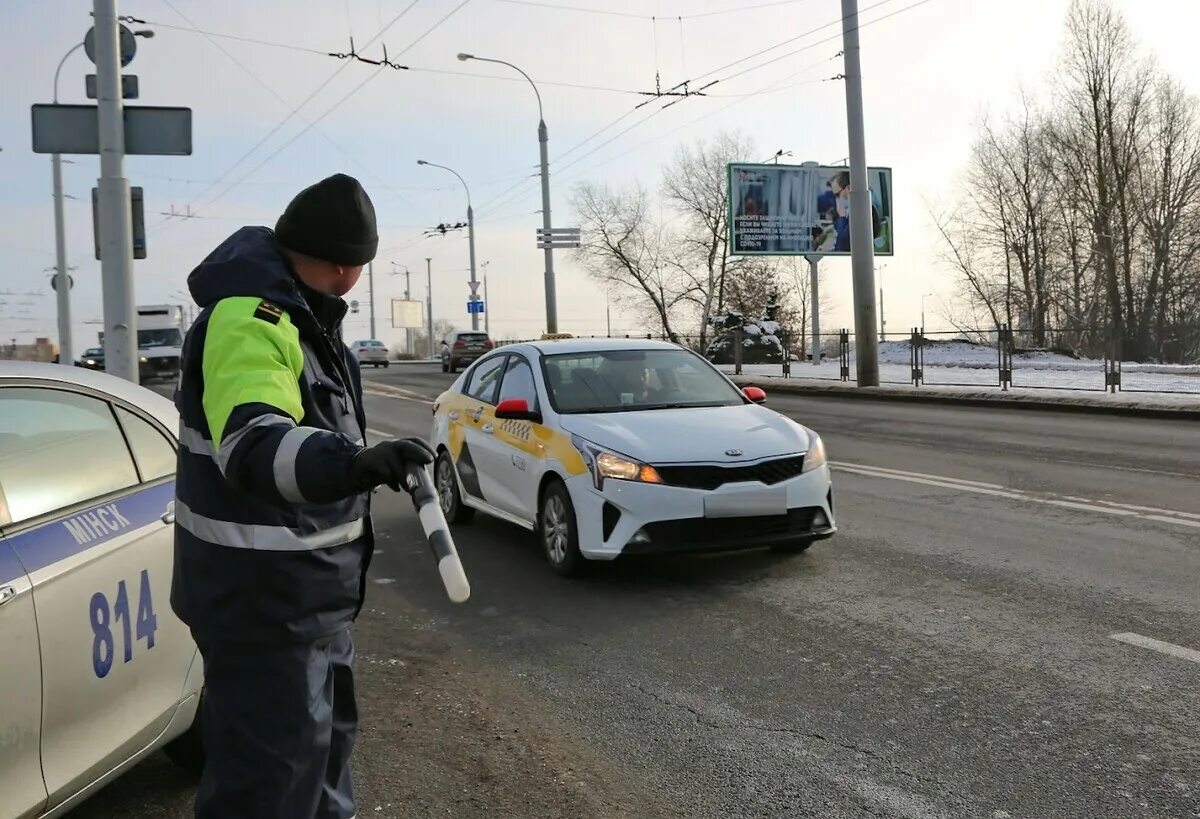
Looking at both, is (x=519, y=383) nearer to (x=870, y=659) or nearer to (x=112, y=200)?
(x=870, y=659)

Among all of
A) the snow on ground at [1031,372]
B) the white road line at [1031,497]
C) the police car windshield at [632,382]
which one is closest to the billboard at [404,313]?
the snow on ground at [1031,372]

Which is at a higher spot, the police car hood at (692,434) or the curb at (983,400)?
the police car hood at (692,434)

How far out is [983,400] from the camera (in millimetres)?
19969

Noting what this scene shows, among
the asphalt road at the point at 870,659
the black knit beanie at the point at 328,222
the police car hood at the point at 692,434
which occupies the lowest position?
the asphalt road at the point at 870,659

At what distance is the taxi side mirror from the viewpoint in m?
7.11

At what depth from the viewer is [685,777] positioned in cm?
371

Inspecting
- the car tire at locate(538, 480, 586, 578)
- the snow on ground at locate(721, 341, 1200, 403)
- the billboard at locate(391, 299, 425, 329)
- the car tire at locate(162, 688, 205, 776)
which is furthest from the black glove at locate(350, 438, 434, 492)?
the billboard at locate(391, 299, 425, 329)

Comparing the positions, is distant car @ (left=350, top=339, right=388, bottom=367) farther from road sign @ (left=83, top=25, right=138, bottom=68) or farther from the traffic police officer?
the traffic police officer

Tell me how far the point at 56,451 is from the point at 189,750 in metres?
1.13

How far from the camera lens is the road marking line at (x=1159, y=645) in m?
4.75

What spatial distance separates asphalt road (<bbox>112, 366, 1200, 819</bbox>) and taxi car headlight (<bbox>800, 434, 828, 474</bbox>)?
2.10ft

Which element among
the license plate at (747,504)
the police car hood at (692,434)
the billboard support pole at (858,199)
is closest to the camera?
the license plate at (747,504)

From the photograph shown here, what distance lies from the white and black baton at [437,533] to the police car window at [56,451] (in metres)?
1.42

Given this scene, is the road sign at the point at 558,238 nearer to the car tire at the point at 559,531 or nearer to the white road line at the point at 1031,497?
the white road line at the point at 1031,497
